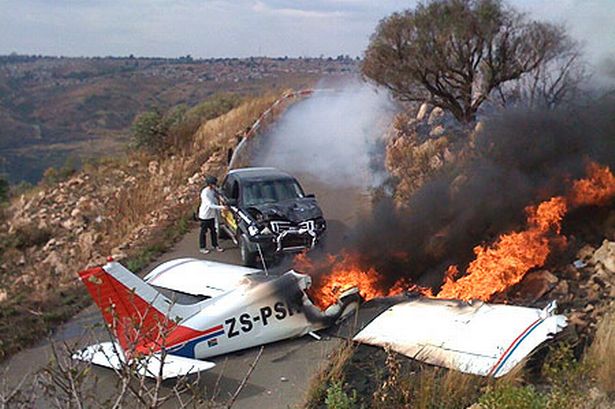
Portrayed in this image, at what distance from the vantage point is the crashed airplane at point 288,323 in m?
7.69

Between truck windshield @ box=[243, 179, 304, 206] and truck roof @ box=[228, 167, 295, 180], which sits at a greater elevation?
truck roof @ box=[228, 167, 295, 180]

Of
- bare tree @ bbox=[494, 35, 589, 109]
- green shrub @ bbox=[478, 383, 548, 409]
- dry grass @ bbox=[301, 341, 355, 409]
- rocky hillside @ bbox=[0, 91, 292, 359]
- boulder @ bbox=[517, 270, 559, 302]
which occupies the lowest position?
rocky hillside @ bbox=[0, 91, 292, 359]

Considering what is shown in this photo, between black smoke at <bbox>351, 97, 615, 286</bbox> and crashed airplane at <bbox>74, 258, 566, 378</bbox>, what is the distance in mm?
1909

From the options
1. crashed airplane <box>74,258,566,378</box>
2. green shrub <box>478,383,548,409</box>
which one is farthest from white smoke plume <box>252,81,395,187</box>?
green shrub <box>478,383,548,409</box>

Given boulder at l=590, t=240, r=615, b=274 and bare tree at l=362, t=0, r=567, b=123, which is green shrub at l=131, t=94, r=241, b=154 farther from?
boulder at l=590, t=240, r=615, b=274

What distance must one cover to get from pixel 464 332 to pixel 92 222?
1555 cm

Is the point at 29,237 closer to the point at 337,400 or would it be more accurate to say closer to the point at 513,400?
the point at 337,400

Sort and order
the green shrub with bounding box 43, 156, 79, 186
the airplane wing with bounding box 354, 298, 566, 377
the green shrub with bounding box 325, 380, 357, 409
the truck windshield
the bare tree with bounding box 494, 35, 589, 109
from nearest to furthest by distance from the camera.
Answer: the green shrub with bounding box 325, 380, 357, 409 < the airplane wing with bounding box 354, 298, 566, 377 < the truck windshield < the bare tree with bounding box 494, 35, 589, 109 < the green shrub with bounding box 43, 156, 79, 186

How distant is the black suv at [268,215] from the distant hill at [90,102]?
24.5 m

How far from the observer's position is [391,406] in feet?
23.4

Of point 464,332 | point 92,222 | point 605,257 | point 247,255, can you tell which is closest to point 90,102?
point 92,222

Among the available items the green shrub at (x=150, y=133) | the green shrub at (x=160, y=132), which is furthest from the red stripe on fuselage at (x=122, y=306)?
the green shrub at (x=150, y=133)

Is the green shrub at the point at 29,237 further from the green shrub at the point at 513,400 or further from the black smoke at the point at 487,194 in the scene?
the green shrub at the point at 513,400

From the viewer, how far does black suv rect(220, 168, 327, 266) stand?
12.7m
